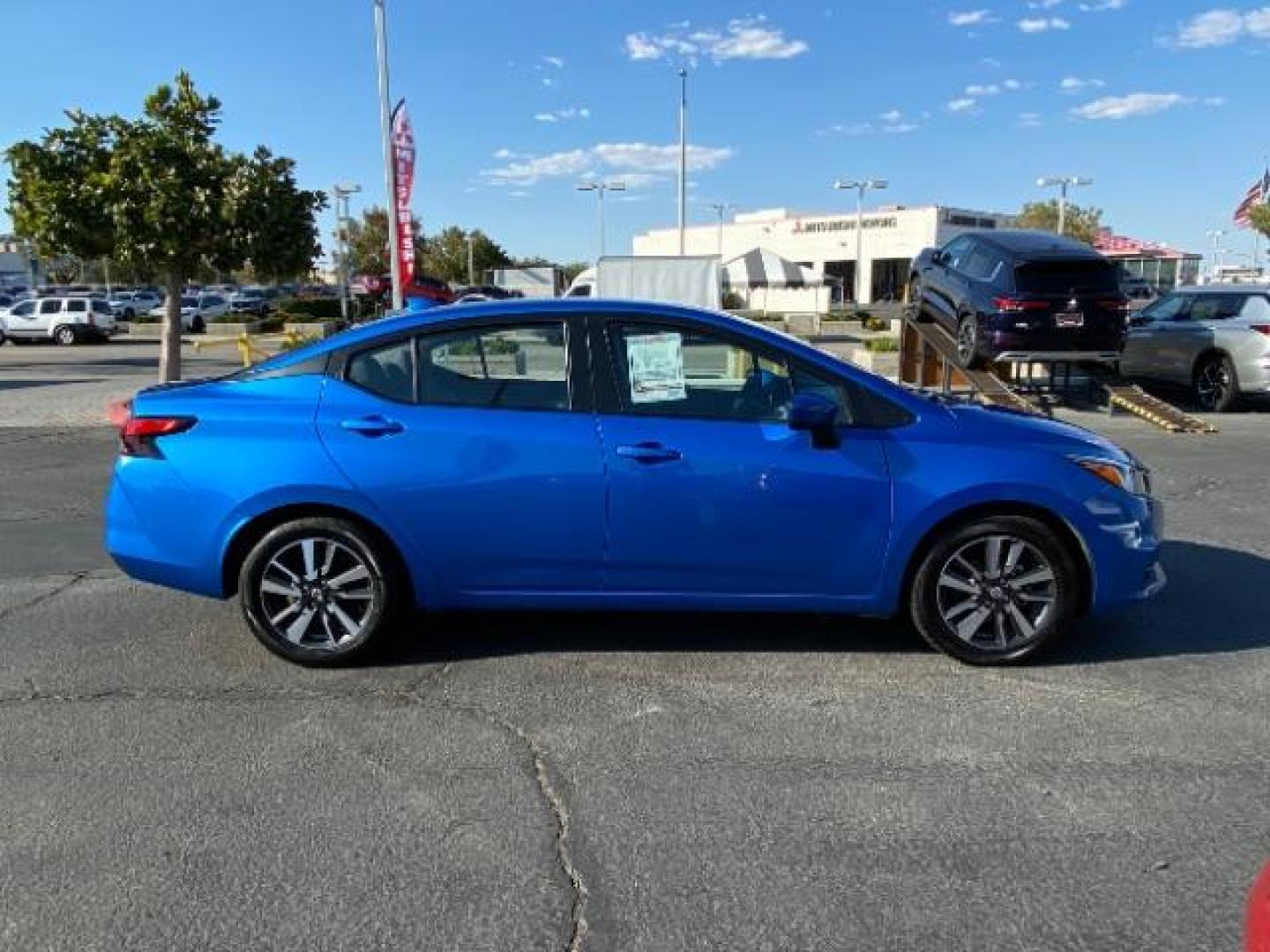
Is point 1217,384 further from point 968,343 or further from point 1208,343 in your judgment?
point 968,343

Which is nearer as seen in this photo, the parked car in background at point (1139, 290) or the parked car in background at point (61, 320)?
the parked car in background at point (61, 320)

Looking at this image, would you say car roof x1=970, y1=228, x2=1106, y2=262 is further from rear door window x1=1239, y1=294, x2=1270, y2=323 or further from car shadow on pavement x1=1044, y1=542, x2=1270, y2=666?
car shadow on pavement x1=1044, y1=542, x2=1270, y2=666

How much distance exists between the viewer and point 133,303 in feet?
169

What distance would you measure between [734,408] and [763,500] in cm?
43

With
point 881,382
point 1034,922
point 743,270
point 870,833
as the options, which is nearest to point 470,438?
point 881,382

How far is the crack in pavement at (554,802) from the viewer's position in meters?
2.54

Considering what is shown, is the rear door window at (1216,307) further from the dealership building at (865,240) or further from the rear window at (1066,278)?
the dealership building at (865,240)

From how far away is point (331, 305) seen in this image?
138 feet

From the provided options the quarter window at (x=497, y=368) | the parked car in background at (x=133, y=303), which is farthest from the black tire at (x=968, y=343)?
the parked car in background at (x=133, y=303)

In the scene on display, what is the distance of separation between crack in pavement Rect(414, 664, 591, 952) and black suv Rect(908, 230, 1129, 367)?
32.7 ft

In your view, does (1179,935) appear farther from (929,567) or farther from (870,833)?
(929,567)

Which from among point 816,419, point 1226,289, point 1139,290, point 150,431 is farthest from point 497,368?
point 1139,290

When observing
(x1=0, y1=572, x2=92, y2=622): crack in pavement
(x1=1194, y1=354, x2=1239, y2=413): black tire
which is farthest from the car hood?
(x1=1194, y1=354, x2=1239, y2=413): black tire

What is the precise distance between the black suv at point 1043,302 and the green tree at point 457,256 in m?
73.1
